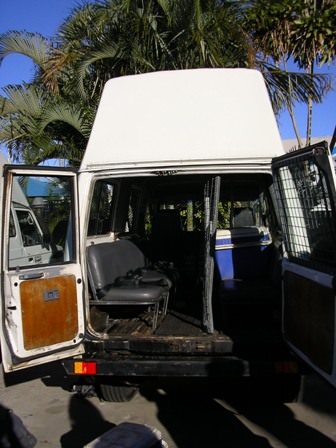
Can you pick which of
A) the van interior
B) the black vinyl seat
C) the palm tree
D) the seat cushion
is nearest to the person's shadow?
the van interior

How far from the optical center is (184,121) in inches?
178

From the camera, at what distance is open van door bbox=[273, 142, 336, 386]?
3.23m

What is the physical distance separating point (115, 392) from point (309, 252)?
8.07ft

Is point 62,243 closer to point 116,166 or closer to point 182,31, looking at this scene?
point 116,166

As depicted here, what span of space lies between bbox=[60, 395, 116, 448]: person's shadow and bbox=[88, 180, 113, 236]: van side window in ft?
6.05

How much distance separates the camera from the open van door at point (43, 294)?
3.87 m

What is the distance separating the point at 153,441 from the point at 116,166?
2.48 metres

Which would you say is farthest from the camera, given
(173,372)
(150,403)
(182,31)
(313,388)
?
(182,31)

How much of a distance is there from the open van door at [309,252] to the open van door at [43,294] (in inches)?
73.0

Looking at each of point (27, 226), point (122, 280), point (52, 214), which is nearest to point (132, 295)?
point (122, 280)

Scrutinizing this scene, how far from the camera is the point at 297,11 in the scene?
895 centimetres

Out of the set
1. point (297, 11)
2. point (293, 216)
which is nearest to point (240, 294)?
point (293, 216)

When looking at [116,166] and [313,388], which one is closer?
[116,166]

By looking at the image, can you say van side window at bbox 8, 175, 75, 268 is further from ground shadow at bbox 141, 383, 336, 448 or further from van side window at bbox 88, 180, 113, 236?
ground shadow at bbox 141, 383, 336, 448
